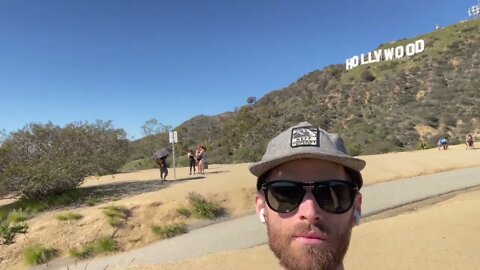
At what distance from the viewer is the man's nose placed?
6.64 feet

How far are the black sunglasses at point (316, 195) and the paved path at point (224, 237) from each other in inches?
280

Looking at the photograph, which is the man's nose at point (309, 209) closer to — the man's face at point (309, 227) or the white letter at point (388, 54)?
the man's face at point (309, 227)

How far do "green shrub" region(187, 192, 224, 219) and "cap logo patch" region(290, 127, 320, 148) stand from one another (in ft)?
39.3

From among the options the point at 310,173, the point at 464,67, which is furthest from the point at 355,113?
the point at 310,173

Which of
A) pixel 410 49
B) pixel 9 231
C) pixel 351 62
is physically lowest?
pixel 9 231

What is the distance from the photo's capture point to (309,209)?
2070mm

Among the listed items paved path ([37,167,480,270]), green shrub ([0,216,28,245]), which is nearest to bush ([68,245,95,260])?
paved path ([37,167,480,270])

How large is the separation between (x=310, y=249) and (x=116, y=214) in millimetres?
11782

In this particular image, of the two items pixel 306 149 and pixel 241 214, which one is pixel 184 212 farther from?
pixel 306 149

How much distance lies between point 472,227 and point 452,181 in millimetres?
9069

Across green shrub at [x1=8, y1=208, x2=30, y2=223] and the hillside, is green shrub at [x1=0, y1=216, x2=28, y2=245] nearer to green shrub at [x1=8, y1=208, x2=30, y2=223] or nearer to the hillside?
green shrub at [x1=8, y1=208, x2=30, y2=223]

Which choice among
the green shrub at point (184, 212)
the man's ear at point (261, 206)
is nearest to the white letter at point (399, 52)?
the green shrub at point (184, 212)

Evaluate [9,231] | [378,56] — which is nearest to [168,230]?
[9,231]

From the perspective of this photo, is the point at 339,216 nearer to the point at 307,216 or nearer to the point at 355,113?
the point at 307,216
